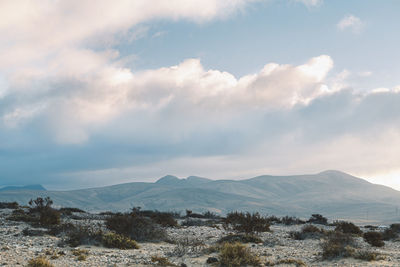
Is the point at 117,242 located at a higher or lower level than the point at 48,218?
lower

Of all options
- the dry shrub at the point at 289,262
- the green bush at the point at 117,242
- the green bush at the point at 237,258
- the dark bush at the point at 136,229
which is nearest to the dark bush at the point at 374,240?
the dry shrub at the point at 289,262

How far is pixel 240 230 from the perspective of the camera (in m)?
26.3

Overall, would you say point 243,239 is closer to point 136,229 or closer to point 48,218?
point 136,229

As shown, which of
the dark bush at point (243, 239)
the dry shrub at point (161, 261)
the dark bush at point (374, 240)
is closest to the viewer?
the dry shrub at point (161, 261)

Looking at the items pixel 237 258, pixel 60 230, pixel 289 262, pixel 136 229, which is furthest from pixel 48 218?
pixel 289 262

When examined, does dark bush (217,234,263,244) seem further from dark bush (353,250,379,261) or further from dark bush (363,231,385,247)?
dark bush (363,231,385,247)

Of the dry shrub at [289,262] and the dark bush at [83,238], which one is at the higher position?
the dark bush at [83,238]

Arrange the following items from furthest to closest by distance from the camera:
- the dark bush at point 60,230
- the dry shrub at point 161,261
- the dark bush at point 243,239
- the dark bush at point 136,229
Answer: the dark bush at point 136,229
the dark bush at point 243,239
the dark bush at point 60,230
the dry shrub at point 161,261

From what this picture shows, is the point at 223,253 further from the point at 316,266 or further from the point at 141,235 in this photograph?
the point at 141,235

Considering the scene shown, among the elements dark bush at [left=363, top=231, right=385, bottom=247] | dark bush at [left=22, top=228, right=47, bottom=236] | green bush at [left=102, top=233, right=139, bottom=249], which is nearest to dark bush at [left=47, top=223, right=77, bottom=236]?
dark bush at [left=22, top=228, right=47, bottom=236]

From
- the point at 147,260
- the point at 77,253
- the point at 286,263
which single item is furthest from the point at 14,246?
the point at 286,263

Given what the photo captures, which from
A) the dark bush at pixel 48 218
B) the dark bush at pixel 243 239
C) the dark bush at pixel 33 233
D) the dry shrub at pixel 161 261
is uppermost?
the dark bush at pixel 48 218

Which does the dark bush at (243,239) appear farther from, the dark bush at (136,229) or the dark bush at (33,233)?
the dark bush at (33,233)

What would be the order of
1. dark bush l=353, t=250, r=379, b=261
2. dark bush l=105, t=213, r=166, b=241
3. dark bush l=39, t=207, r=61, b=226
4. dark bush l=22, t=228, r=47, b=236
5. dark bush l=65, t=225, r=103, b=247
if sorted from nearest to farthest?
dark bush l=353, t=250, r=379, b=261 → dark bush l=65, t=225, r=103, b=247 → dark bush l=22, t=228, r=47, b=236 → dark bush l=105, t=213, r=166, b=241 → dark bush l=39, t=207, r=61, b=226
